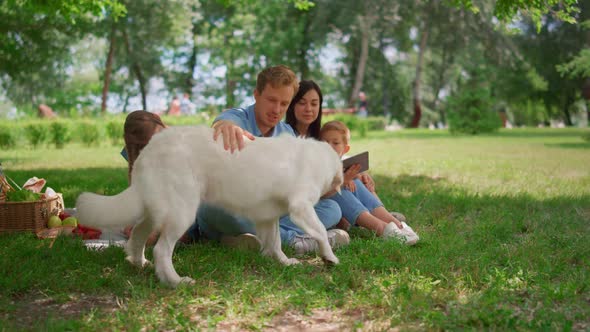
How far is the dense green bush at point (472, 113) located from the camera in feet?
77.7

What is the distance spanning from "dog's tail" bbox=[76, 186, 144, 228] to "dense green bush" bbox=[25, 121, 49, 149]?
587 inches

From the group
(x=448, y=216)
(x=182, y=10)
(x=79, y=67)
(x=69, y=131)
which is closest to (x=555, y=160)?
(x=448, y=216)

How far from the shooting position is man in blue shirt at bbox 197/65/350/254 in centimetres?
410

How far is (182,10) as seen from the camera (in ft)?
94.7

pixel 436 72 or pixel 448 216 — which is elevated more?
pixel 436 72

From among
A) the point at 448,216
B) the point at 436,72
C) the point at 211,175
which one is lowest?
the point at 448,216

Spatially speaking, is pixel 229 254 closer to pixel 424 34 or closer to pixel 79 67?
pixel 424 34

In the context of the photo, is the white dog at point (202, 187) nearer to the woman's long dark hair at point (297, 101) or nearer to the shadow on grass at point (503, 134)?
the woman's long dark hair at point (297, 101)

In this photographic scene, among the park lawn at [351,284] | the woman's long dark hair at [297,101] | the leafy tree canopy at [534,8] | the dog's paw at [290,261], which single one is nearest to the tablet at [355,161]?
the park lawn at [351,284]

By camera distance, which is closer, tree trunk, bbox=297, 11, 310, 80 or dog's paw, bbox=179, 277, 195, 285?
dog's paw, bbox=179, 277, 195, 285

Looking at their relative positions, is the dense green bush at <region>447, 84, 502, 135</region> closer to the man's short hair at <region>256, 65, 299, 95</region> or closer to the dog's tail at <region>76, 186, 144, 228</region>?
the man's short hair at <region>256, 65, 299, 95</region>

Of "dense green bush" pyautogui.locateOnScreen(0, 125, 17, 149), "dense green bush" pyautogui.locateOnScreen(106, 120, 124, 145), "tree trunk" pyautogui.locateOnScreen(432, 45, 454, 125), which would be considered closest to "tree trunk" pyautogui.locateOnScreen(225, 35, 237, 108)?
"tree trunk" pyautogui.locateOnScreen(432, 45, 454, 125)

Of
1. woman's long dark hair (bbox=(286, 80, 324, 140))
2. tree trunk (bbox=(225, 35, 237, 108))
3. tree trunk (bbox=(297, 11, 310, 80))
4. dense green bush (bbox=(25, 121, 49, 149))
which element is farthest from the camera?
tree trunk (bbox=(225, 35, 237, 108))

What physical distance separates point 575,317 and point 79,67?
53331mm
